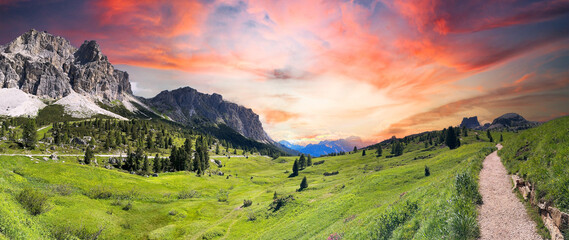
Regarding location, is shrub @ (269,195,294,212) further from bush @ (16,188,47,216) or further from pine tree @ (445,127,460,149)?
pine tree @ (445,127,460,149)

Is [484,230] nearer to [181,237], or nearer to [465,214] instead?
[465,214]

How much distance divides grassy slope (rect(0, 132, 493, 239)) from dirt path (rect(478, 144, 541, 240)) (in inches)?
95.7

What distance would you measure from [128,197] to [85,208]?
17400 millimetres

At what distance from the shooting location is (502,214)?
16828 millimetres

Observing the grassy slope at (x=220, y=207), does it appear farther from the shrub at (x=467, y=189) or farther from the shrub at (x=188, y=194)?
the shrub at (x=188, y=194)

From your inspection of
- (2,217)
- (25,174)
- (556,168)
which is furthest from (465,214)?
(25,174)

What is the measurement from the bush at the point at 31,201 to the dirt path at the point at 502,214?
73.6 metres

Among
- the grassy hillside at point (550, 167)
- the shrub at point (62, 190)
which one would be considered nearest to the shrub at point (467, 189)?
the grassy hillside at point (550, 167)

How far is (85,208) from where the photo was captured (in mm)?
56750

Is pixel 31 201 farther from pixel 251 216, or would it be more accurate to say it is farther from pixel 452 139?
pixel 452 139

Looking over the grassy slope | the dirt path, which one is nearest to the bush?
the grassy slope

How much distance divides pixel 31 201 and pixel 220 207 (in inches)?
1960

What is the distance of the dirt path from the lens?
14430 millimetres

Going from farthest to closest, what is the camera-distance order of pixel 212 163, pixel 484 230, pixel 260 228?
1. pixel 212 163
2. pixel 260 228
3. pixel 484 230
